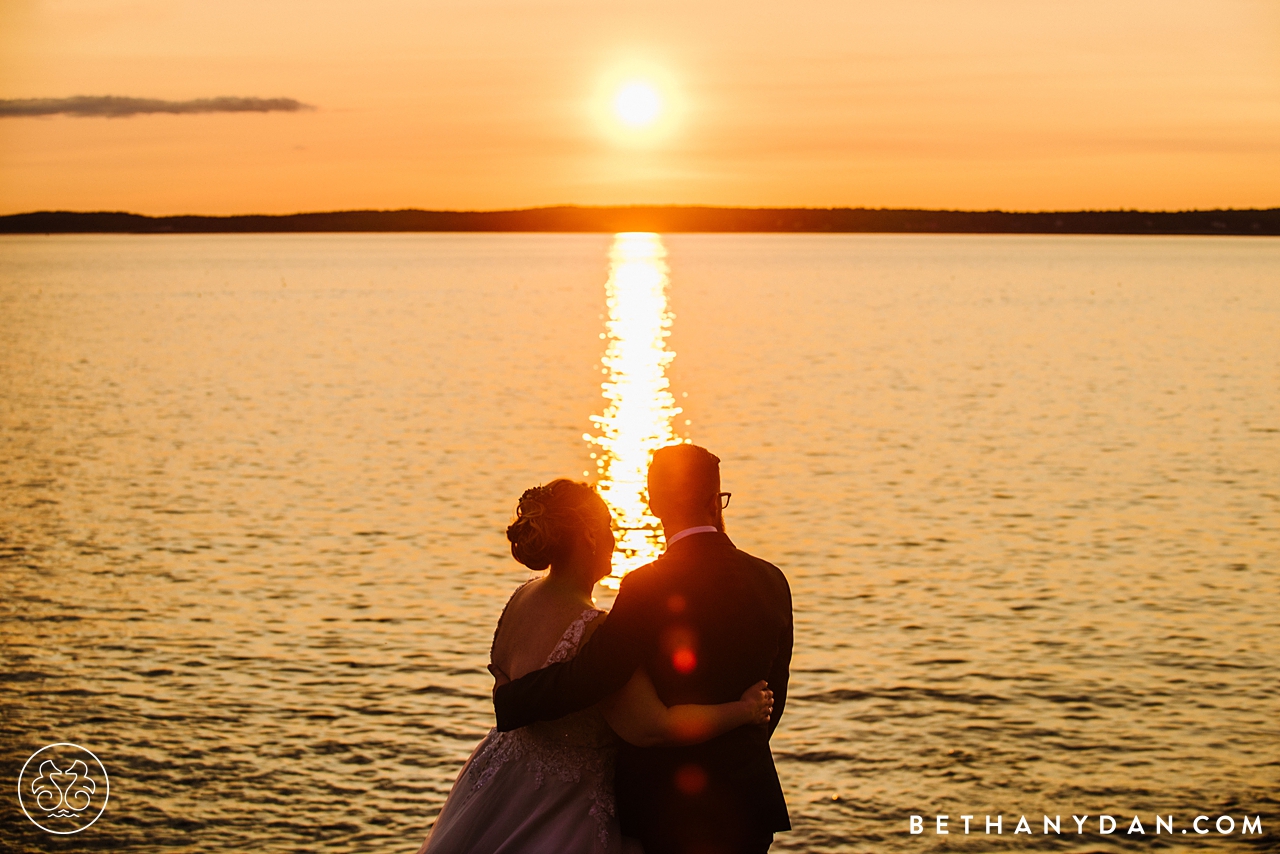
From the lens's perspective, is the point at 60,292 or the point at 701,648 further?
the point at 60,292

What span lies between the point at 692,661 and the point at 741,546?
60.5 ft

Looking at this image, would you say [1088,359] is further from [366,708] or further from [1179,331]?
[366,708]

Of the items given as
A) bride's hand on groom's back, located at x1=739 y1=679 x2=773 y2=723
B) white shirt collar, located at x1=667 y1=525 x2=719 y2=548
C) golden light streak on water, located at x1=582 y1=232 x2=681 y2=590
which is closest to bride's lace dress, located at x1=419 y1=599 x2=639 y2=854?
→ white shirt collar, located at x1=667 y1=525 x2=719 y2=548

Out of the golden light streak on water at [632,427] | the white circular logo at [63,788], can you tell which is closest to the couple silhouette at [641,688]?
the golden light streak on water at [632,427]

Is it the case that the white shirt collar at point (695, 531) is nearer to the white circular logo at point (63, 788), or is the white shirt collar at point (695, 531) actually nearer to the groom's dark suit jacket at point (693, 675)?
the groom's dark suit jacket at point (693, 675)

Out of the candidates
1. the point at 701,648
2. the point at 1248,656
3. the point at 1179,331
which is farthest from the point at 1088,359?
the point at 701,648

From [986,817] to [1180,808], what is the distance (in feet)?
6.02

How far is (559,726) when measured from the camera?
495 cm

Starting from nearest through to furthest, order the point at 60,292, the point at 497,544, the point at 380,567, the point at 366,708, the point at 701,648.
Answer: the point at 701,648 → the point at 366,708 → the point at 380,567 → the point at 497,544 → the point at 60,292

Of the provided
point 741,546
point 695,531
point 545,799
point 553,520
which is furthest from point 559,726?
point 741,546

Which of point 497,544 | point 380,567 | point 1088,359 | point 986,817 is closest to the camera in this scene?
point 986,817

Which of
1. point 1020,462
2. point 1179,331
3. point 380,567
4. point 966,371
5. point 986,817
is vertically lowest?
point 986,817

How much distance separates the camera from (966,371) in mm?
56406

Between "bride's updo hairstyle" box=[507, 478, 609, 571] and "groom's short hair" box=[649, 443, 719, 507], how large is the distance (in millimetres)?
263
